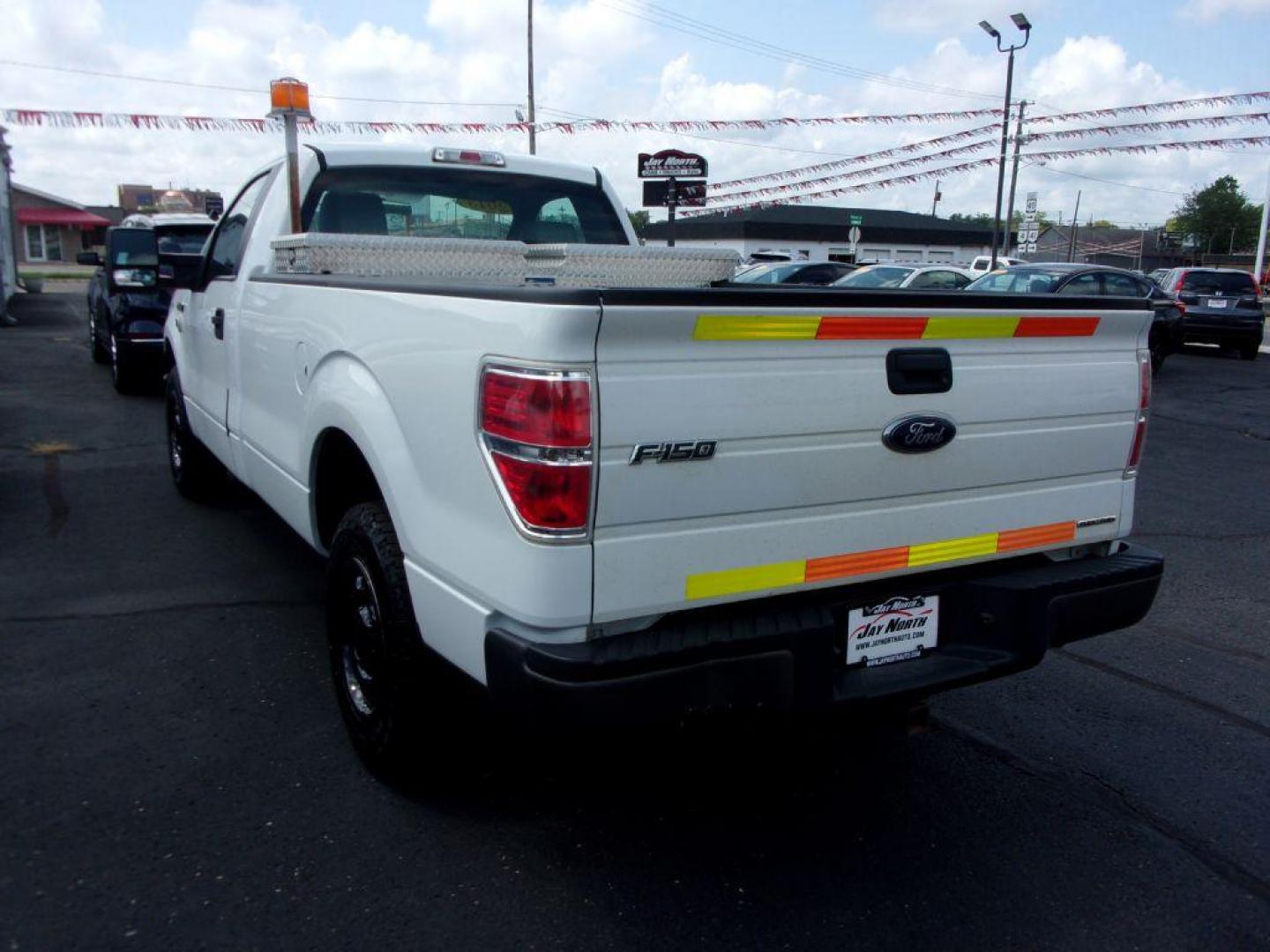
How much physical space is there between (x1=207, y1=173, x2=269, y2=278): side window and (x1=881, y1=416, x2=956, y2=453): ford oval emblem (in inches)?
128

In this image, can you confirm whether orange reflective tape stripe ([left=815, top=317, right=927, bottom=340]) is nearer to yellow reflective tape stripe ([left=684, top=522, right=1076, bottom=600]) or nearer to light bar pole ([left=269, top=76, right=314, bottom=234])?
yellow reflective tape stripe ([left=684, top=522, right=1076, bottom=600])

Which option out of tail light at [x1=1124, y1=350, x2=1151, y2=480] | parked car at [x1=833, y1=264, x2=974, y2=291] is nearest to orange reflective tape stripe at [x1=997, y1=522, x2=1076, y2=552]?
tail light at [x1=1124, y1=350, x2=1151, y2=480]

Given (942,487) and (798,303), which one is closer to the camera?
(798,303)

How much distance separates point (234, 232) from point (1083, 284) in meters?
13.1

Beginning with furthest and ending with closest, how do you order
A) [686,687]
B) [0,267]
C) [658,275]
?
[0,267] → [658,275] → [686,687]

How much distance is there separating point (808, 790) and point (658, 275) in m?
2.12

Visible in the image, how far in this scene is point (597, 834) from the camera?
9.77ft

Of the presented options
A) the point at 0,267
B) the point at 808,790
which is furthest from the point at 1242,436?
the point at 0,267

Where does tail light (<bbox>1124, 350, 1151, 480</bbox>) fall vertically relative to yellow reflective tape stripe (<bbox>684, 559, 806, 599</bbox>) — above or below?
above

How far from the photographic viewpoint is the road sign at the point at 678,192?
2050 centimetres

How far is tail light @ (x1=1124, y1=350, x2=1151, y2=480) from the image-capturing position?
3.09 m

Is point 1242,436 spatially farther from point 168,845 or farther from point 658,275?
point 168,845

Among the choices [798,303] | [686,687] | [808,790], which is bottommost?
[808,790]

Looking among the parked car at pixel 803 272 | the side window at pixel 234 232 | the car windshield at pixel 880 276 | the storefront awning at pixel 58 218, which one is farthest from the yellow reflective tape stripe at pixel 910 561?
the storefront awning at pixel 58 218
